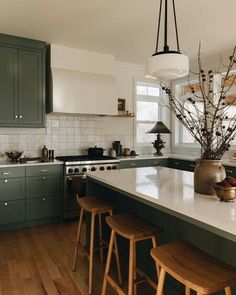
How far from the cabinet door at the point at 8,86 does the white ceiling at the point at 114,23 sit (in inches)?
11.9

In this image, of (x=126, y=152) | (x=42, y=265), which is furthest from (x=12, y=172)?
(x=126, y=152)

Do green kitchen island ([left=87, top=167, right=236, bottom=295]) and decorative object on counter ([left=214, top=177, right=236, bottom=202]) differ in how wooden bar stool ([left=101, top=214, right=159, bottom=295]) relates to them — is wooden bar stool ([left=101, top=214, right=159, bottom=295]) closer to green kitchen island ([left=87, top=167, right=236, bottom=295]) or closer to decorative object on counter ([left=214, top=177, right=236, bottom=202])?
green kitchen island ([left=87, top=167, right=236, bottom=295])

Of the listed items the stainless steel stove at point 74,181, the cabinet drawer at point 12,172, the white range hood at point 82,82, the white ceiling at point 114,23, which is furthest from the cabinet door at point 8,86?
the stainless steel stove at point 74,181

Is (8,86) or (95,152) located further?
(95,152)

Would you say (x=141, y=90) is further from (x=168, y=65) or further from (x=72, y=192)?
(x=168, y=65)

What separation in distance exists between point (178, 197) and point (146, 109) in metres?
3.83

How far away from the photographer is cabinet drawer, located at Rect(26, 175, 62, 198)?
3.45 meters

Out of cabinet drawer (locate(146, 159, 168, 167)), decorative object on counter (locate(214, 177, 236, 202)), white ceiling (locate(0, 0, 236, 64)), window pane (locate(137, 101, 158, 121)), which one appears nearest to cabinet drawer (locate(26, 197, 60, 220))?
cabinet drawer (locate(146, 159, 168, 167))

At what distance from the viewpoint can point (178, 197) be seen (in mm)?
1609

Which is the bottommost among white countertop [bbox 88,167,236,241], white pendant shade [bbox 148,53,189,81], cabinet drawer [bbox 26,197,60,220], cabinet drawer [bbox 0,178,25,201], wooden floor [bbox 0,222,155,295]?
wooden floor [bbox 0,222,155,295]

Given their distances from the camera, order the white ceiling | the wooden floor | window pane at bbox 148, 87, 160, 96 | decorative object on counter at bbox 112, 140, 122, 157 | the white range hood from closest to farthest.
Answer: the wooden floor → the white ceiling → the white range hood → decorative object on counter at bbox 112, 140, 122, 157 → window pane at bbox 148, 87, 160, 96

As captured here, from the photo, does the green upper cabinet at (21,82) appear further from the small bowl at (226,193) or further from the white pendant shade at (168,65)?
the small bowl at (226,193)

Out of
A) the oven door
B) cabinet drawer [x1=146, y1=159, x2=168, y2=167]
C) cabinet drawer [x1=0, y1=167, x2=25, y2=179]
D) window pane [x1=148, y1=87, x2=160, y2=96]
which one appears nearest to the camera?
cabinet drawer [x1=0, y1=167, x2=25, y2=179]

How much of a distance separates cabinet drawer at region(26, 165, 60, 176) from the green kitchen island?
3.46 feet
